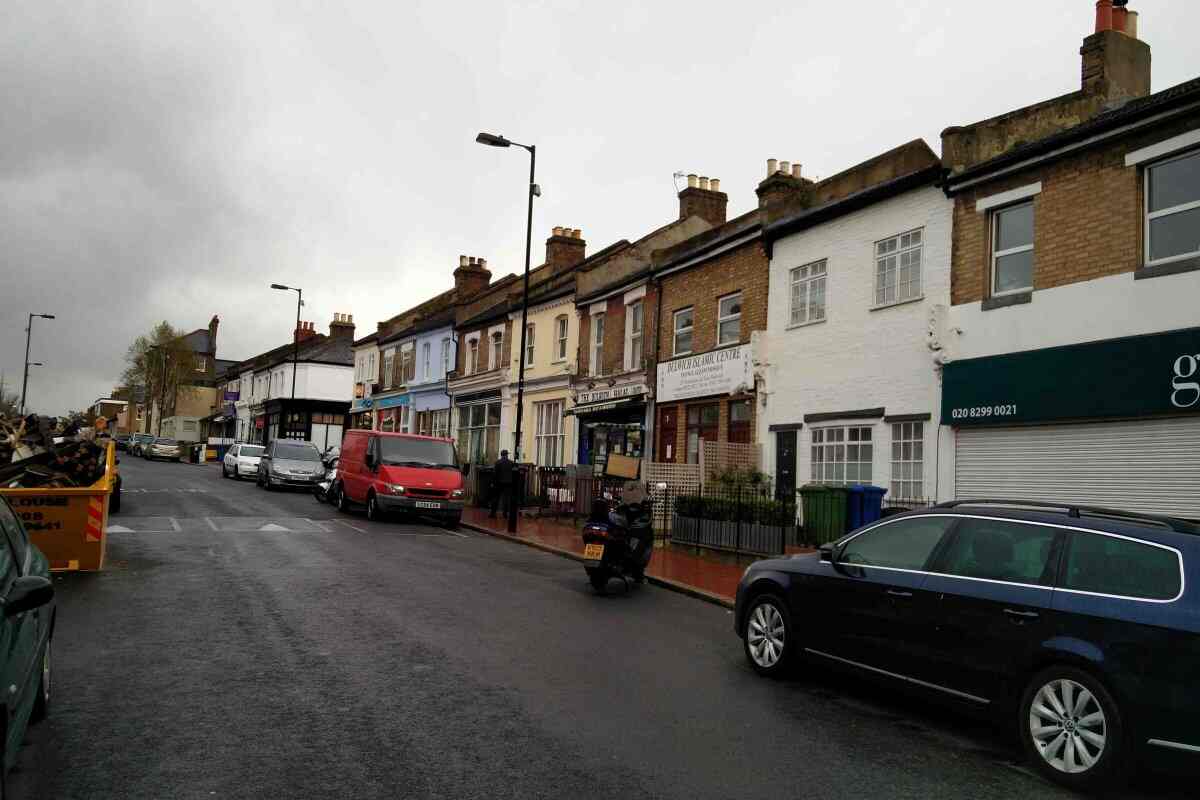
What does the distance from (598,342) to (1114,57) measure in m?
16.1

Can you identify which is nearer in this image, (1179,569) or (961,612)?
(1179,569)

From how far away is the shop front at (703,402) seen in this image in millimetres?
20016

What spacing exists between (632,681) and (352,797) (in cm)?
307

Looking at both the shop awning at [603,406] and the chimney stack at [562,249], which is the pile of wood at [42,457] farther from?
the chimney stack at [562,249]

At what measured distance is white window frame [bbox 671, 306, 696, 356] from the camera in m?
22.4

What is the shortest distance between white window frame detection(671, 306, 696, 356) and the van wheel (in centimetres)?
1703

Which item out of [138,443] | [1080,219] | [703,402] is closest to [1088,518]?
[1080,219]

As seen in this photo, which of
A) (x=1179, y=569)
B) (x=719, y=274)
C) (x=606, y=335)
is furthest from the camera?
(x=606, y=335)

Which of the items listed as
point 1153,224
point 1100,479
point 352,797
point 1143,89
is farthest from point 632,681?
point 1143,89

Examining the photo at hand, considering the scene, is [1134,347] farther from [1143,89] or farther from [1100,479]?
[1143,89]

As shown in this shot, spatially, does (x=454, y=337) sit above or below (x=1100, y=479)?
above

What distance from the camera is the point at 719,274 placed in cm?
2164

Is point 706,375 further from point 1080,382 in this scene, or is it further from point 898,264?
point 1080,382

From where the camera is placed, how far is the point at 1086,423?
12.8 metres
